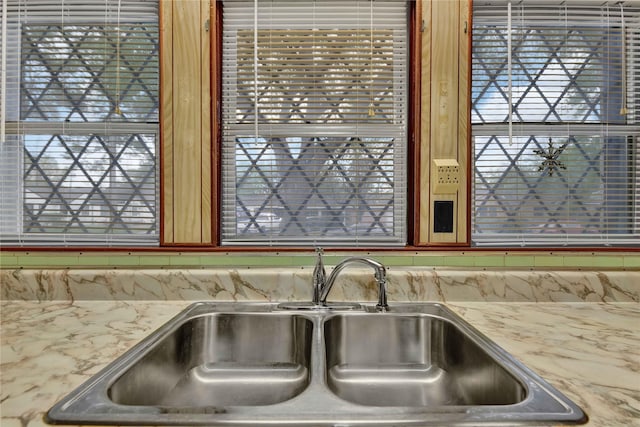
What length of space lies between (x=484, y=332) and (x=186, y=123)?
1.31 meters

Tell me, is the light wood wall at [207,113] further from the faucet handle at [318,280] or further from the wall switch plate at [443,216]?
the faucet handle at [318,280]

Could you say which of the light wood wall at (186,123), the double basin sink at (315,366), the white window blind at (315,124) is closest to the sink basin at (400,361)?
the double basin sink at (315,366)

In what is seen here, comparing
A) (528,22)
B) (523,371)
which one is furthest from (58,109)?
(528,22)

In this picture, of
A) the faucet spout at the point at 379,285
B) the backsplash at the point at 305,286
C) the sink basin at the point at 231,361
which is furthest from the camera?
the backsplash at the point at 305,286

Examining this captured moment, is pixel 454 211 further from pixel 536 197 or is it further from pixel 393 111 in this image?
pixel 393 111

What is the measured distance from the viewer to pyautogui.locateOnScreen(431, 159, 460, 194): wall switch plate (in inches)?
52.4

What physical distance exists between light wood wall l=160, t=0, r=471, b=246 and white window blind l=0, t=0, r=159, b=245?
0.33 feet

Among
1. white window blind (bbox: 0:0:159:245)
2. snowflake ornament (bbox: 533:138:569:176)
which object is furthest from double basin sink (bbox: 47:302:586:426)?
snowflake ornament (bbox: 533:138:569:176)

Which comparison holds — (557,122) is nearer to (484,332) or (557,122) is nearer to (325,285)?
(484,332)

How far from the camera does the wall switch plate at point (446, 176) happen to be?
1331mm

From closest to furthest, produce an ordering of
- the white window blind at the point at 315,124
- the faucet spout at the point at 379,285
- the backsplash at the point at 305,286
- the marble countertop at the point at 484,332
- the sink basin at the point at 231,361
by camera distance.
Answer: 1. the marble countertop at the point at 484,332
2. the sink basin at the point at 231,361
3. the faucet spout at the point at 379,285
4. the backsplash at the point at 305,286
5. the white window blind at the point at 315,124

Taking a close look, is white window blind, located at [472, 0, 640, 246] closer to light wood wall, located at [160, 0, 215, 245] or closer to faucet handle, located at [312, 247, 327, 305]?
faucet handle, located at [312, 247, 327, 305]

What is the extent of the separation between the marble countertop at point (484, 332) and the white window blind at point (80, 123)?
13.6 inches

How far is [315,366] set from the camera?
2.53 ft
